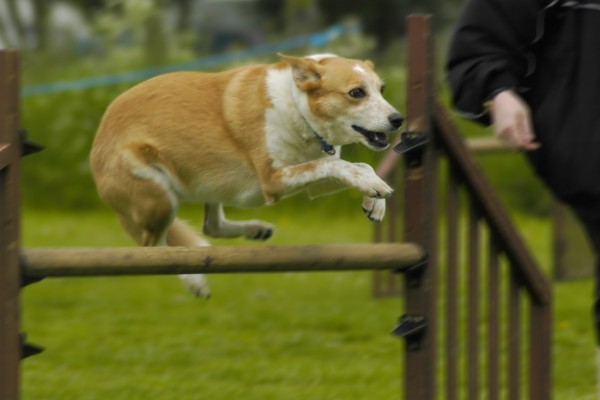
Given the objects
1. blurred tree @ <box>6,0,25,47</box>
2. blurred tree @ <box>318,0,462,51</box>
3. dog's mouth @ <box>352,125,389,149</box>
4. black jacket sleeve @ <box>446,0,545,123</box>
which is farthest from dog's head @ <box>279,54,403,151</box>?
blurred tree @ <box>6,0,25,47</box>

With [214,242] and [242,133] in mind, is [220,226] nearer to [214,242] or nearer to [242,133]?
[242,133]

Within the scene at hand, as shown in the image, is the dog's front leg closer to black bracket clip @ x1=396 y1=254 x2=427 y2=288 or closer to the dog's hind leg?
black bracket clip @ x1=396 y1=254 x2=427 y2=288

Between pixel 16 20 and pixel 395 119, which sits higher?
pixel 16 20

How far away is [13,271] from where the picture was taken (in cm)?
356

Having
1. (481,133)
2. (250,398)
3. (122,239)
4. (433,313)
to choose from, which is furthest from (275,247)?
(481,133)

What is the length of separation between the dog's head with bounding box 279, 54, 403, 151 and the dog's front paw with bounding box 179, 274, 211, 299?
25.4 inches

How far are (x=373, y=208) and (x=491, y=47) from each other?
0.55 meters

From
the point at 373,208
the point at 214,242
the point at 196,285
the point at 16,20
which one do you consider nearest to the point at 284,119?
the point at 373,208

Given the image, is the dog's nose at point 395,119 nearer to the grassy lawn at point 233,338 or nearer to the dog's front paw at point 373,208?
the dog's front paw at point 373,208

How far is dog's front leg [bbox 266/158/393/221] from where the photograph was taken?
3658mm

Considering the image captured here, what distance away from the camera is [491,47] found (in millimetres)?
3738

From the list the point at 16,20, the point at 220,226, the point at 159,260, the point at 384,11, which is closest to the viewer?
the point at 159,260

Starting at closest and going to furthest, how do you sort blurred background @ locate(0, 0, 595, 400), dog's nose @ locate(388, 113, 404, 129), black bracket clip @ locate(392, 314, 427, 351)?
dog's nose @ locate(388, 113, 404, 129), black bracket clip @ locate(392, 314, 427, 351), blurred background @ locate(0, 0, 595, 400)

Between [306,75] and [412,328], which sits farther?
[412,328]
